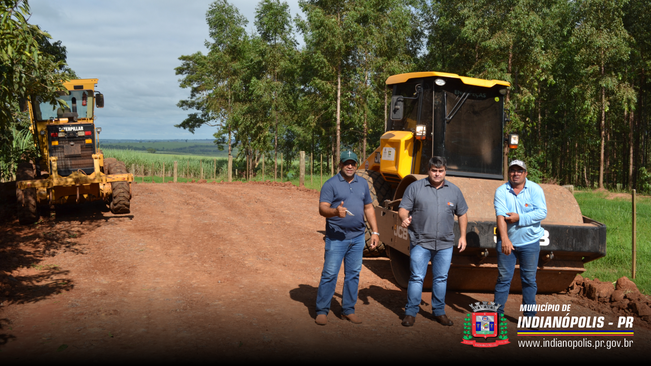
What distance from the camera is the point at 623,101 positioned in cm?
Result: 2203

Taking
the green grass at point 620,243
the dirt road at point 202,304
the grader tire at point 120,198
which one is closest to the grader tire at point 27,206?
the dirt road at point 202,304

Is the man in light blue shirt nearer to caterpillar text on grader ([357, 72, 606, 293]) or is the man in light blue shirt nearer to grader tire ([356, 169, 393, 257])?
caterpillar text on grader ([357, 72, 606, 293])

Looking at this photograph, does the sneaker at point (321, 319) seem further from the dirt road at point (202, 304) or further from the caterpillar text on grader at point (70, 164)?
the caterpillar text on grader at point (70, 164)

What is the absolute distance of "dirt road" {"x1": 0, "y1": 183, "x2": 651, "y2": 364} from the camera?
448cm

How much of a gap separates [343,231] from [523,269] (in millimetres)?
2027

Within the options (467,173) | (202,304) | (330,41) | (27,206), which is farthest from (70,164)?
(330,41)

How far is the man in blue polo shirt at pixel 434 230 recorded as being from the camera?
5.23 meters

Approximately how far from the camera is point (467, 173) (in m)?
7.45

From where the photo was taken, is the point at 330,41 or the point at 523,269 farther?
the point at 330,41

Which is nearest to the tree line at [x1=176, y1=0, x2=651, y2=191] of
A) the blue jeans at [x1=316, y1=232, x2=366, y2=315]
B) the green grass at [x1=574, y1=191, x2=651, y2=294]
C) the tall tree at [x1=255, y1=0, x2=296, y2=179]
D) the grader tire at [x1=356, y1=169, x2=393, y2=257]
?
the tall tree at [x1=255, y1=0, x2=296, y2=179]

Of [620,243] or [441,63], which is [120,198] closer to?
[620,243]

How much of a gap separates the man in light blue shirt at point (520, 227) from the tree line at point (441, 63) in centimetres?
1593

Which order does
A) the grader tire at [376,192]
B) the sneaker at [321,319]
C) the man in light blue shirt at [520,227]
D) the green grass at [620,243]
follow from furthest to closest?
1. the grader tire at [376,192]
2. the green grass at [620,243]
3. the sneaker at [321,319]
4. the man in light blue shirt at [520,227]

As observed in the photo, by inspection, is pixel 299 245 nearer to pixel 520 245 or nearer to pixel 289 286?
pixel 289 286
